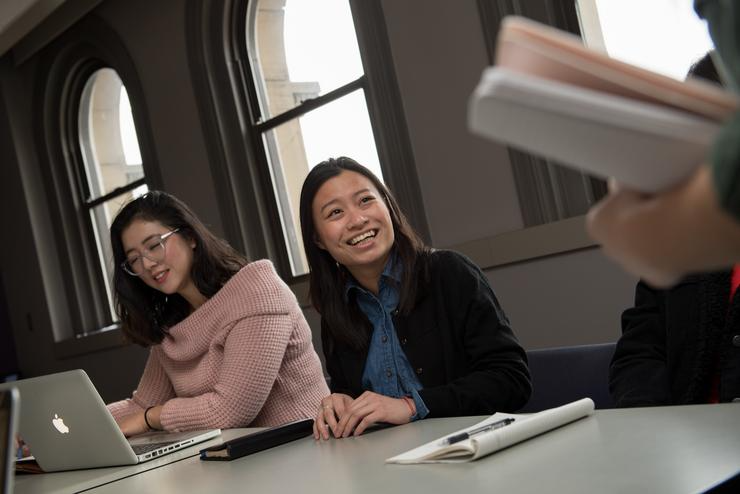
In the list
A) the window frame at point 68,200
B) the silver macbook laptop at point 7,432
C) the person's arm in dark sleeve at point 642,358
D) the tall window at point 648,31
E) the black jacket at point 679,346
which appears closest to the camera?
the silver macbook laptop at point 7,432

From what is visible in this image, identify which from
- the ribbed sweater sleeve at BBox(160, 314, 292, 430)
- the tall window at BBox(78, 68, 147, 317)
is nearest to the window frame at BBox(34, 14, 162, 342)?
the tall window at BBox(78, 68, 147, 317)

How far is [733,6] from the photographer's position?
0.49m

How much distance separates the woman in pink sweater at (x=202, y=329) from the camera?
7.38 feet

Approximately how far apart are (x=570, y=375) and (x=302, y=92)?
2967 mm

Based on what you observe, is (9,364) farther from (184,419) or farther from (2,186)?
(184,419)

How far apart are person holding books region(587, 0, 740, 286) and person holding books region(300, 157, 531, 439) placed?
4.55 ft

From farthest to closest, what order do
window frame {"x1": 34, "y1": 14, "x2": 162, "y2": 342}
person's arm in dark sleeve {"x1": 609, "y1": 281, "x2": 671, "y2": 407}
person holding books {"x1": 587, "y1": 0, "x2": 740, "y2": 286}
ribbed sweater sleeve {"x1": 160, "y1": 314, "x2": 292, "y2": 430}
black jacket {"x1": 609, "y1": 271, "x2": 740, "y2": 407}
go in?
window frame {"x1": 34, "y1": 14, "x2": 162, "y2": 342} < ribbed sweater sleeve {"x1": 160, "y1": 314, "x2": 292, "y2": 430} < person's arm in dark sleeve {"x1": 609, "y1": 281, "x2": 671, "y2": 407} < black jacket {"x1": 609, "y1": 271, "x2": 740, "y2": 407} < person holding books {"x1": 587, "y1": 0, "x2": 740, "y2": 286}

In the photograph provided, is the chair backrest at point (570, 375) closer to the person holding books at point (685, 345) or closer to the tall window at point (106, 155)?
the person holding books at point (685, 345)

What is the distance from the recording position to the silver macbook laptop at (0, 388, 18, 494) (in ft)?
3.03

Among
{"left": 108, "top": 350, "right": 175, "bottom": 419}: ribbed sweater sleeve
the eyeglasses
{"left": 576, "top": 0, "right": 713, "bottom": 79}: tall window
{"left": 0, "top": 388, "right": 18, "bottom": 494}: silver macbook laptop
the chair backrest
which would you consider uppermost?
{"left": 576, "top": 0, "right": 713, "bottom": 79}: tall window

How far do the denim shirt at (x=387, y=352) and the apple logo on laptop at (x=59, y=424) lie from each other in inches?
26.8

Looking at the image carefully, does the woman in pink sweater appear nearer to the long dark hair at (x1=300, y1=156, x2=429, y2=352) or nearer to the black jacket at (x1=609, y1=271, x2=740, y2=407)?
the long dark hair at (x1=300, y1=156, x2=429, y2=352)

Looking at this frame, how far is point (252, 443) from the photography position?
171cm

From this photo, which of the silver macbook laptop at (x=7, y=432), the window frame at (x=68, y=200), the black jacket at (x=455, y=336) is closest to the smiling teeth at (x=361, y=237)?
the black jacket at (x=455, y=336)
